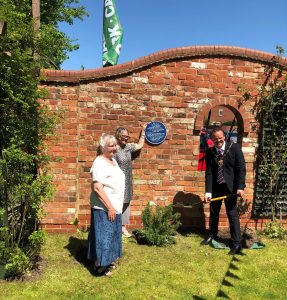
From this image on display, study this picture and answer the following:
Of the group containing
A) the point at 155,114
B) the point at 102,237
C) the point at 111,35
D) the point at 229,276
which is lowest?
the point at 229,276

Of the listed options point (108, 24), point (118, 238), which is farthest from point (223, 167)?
point (108, 24)

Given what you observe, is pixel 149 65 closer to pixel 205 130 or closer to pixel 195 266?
pixel 205 130

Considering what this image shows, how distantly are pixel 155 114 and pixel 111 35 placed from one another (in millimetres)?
2363

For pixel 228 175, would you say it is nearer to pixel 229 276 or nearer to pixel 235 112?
pixel 235 112

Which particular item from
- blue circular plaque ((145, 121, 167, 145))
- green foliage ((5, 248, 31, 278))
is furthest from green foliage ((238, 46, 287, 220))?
green foliage ((5, 248, 31, 278))

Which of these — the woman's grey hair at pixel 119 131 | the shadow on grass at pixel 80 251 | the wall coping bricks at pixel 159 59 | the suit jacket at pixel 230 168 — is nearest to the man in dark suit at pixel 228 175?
the suit jacket at pixel 230 168

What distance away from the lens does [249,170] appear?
618 centimetres

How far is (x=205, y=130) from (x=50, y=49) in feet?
11.0

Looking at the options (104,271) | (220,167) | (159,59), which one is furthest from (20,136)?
(220,167)

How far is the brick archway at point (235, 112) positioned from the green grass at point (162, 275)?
2.00m

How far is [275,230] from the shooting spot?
6098 mm

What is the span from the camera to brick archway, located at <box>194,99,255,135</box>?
596cm

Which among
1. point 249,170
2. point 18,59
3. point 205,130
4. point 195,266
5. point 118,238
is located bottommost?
point 195,266

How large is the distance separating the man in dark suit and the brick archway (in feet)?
2.23
